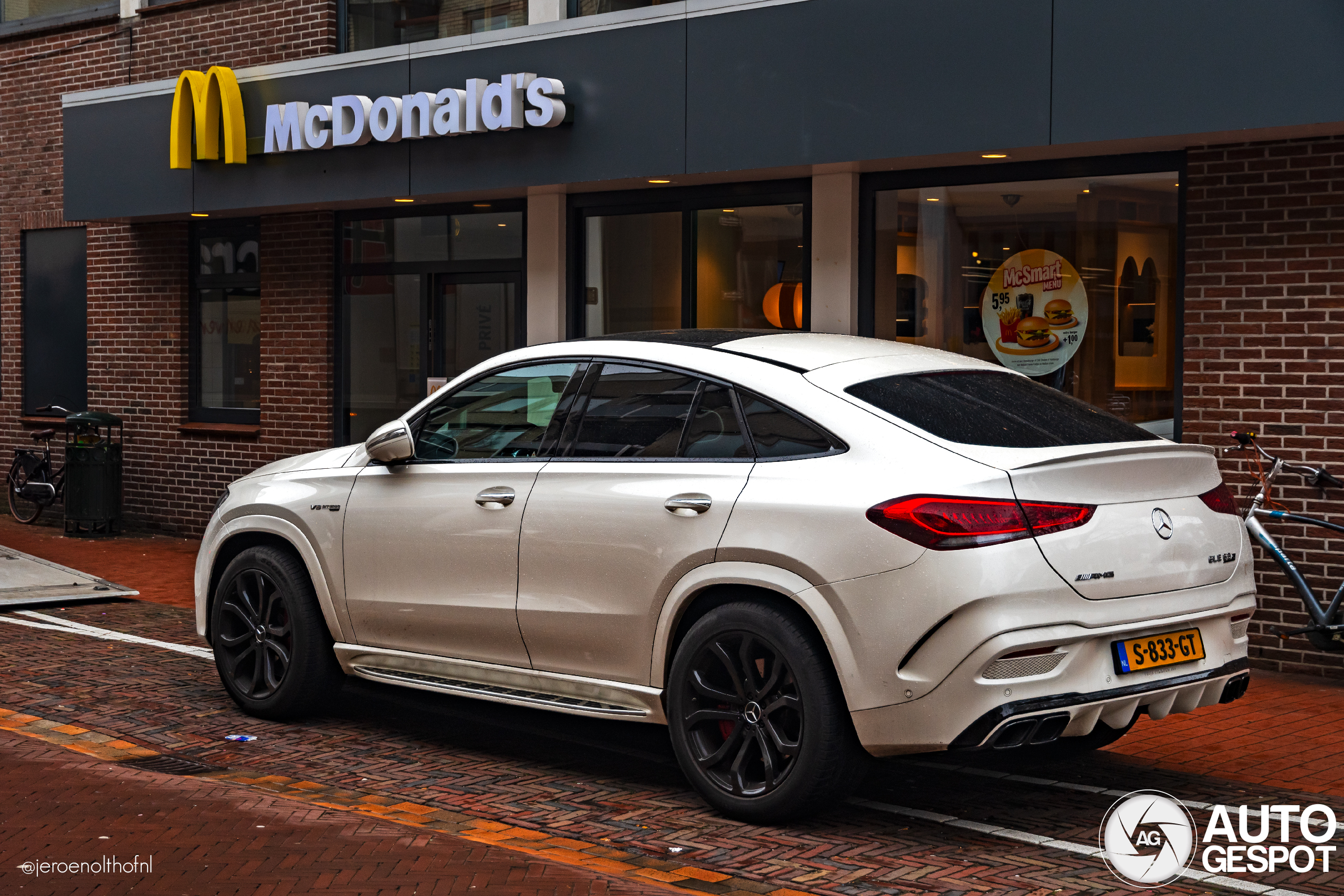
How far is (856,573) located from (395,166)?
831cm

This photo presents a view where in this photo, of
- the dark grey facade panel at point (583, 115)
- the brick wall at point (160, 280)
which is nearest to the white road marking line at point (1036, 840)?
the dark grey facade panel at point (583, 115)

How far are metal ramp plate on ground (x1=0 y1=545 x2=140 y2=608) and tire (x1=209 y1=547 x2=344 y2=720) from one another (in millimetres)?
4092

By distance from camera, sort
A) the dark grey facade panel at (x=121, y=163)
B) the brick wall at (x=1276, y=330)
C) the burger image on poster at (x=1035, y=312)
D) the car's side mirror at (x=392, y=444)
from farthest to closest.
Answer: the dark grey facade panel at (x=121, y=163) → the burger image on poster at (x=1035, y=312) → the brick wall at (x=1276, y=330) → the car's side mirror at (x=392, y=444)

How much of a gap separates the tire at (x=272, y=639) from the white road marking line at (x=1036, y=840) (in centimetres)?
254

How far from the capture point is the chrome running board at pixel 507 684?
5.86 m

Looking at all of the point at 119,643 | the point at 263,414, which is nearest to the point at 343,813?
the point at 119,643

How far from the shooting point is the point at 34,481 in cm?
1608

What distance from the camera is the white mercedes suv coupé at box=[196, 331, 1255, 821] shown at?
5.06 metres

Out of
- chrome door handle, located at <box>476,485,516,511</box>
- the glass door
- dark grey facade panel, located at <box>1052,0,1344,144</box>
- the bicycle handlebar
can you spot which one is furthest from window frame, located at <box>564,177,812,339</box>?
chrome door handle, located at <box>476,485,516,511</box>

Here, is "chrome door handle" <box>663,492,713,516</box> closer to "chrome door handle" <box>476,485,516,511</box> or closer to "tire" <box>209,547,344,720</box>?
"chrome door handle" <box>476,485,516,511</box>

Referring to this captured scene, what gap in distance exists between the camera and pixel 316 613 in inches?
276

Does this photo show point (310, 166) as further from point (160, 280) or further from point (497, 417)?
point (497, 417)

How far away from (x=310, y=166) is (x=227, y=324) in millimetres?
2712

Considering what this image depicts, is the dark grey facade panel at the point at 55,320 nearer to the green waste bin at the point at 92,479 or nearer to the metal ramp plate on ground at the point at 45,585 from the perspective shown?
the green waste bin at the point at 92,479
